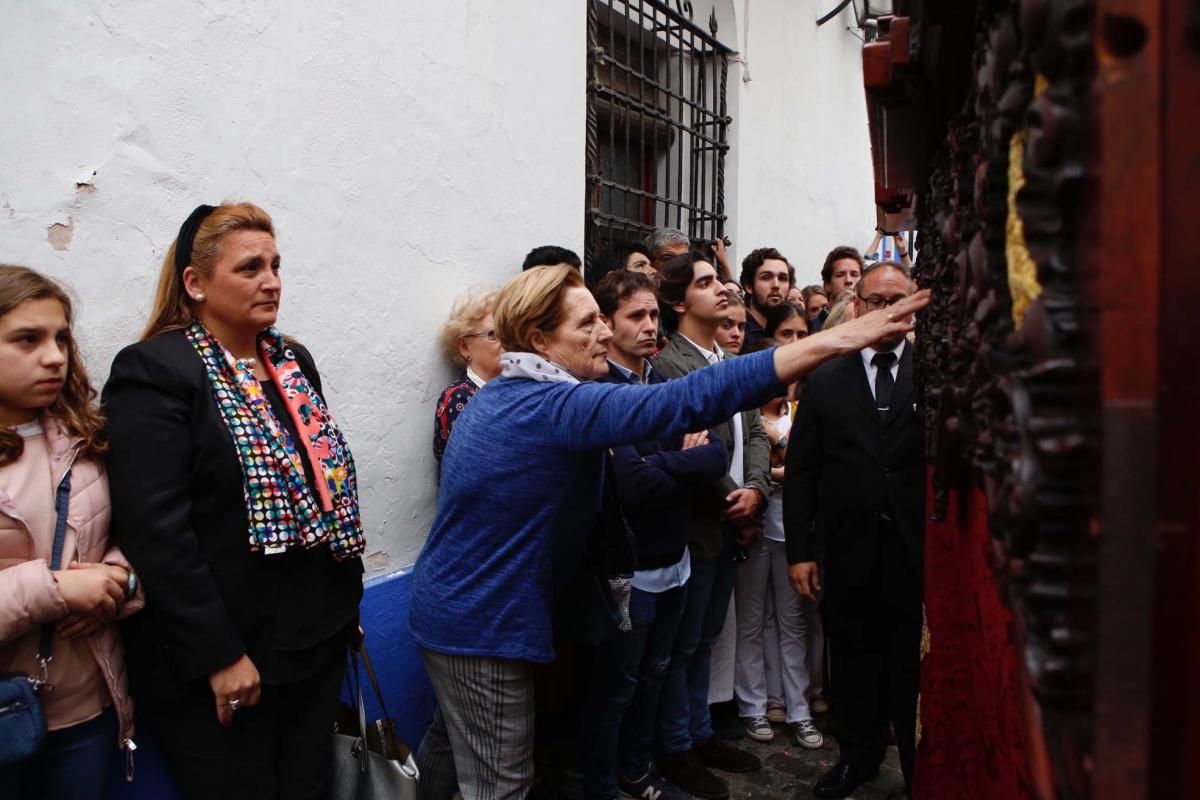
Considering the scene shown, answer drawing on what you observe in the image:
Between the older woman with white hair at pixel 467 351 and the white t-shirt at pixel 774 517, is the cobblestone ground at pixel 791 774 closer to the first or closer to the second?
the white t-shirt at pixel 774 517

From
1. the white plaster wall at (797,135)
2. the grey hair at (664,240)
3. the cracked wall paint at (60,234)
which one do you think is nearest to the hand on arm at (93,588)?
the cracked wall paint at (60,234)

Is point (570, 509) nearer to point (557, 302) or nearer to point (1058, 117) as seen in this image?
point (557, 302)

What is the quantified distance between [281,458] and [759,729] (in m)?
2.74

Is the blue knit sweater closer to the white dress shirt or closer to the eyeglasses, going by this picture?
the eyeglasses

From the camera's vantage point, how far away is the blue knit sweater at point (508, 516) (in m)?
2.28

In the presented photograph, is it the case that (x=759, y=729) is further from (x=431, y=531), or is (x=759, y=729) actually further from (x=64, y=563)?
(x=64, y=563)

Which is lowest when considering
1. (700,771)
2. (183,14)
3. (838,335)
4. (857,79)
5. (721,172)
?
(700,771)

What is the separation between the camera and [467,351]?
372 cm

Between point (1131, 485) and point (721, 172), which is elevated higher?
point (721, 172)

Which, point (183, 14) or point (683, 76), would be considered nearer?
point (183, 14)

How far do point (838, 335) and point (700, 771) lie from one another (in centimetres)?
242

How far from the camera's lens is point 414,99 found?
359cm

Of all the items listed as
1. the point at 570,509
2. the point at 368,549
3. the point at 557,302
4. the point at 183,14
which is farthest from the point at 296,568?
the point at 183,14

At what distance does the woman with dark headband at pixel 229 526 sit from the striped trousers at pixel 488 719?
0.31m
